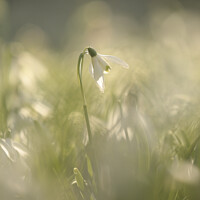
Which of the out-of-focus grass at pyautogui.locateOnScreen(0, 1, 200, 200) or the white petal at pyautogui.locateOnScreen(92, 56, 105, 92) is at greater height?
the white petal at pyautogui.locateOnScreen(92, 56, 105, 92)

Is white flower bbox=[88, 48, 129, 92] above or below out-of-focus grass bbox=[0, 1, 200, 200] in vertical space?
above

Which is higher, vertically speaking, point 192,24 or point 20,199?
point 20,199

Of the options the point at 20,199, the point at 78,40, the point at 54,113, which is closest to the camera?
the point at 20,199

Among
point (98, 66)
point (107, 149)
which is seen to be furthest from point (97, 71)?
point (107, 149)

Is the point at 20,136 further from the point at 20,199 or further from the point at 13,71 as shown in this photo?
the point at 13,71

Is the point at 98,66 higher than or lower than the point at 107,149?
higher

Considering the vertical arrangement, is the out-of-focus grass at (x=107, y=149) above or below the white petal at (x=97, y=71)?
below

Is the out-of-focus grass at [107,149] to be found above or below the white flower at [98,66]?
below

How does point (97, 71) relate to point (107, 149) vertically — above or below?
above

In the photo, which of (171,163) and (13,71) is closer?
(171,163)

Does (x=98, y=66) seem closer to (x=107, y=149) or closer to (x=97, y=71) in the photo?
(x=97, y=71)

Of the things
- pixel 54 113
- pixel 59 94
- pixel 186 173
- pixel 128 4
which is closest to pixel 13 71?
pixel 59 94
